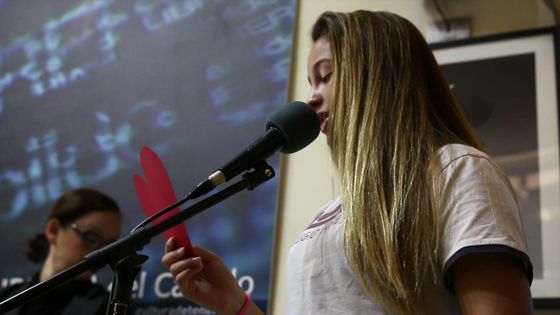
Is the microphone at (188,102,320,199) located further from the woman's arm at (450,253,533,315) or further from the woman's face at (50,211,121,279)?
the woman's face at (50,211,121,279)

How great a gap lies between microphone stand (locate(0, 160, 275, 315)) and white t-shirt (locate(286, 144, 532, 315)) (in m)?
0.18

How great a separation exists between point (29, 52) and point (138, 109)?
0.50m

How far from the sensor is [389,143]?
0.93 meters

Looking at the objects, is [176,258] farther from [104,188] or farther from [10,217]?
[10,217]

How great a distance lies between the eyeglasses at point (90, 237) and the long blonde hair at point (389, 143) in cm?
103

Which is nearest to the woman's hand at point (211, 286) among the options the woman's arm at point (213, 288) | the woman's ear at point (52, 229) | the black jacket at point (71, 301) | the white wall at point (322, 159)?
the woman's arm at point (213, 288)

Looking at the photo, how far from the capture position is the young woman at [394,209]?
789 mm

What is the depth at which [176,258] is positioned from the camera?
975 mm

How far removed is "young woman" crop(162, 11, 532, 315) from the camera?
31.0 inches

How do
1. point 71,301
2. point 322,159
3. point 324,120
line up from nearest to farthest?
point 324,120 < point 322,159 < point 71,301

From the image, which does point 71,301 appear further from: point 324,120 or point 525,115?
point 525,115

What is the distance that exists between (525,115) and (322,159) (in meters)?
0.48

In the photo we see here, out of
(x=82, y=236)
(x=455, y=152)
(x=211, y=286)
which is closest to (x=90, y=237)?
(x=82, y=236)

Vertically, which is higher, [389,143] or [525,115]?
[389,143]
